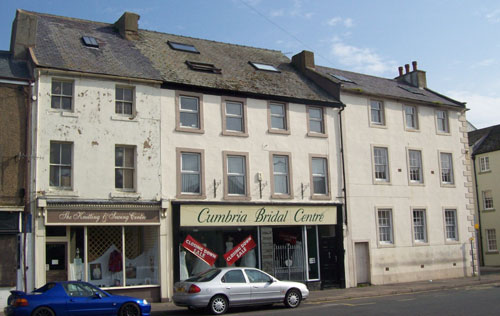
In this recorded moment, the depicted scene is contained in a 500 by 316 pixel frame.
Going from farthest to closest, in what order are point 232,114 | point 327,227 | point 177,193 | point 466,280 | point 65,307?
point 466,280 < point 327,227 < point 232,114 < point 177,193 < point 65,307

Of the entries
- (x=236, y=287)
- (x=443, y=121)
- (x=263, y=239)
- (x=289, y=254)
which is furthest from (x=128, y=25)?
(x=443, y=121)

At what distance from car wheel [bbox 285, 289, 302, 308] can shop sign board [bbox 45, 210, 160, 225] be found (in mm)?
6017

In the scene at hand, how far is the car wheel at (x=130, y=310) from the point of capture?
51.9ft

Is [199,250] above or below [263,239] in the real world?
below

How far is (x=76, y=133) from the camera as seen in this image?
67.8ft

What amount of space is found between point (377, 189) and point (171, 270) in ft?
38.4

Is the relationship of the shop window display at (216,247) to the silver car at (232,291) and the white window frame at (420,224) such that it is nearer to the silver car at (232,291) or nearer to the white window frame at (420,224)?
the silver car at (232,291)

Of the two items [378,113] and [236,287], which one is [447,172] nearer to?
[378,113]

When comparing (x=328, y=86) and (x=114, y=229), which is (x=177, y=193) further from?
(x=328, y=86)

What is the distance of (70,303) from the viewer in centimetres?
1503

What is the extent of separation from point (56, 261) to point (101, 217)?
223 cm

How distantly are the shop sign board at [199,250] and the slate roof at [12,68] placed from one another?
8663 millimetres

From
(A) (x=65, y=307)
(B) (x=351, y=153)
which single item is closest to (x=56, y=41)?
(A) (x=65, y=307)

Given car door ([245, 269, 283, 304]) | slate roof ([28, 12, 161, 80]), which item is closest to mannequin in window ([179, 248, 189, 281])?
car door ([245, 269, 283, 304])
